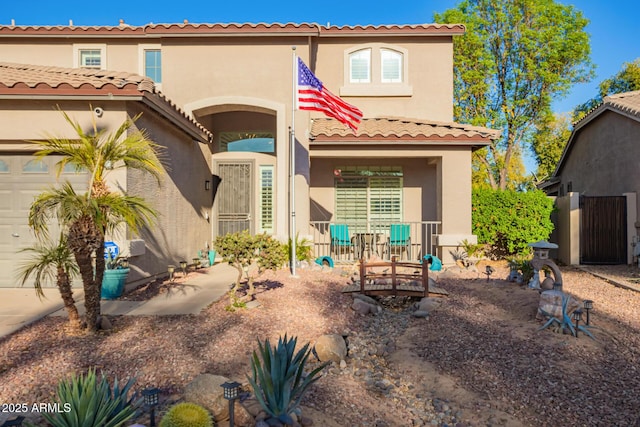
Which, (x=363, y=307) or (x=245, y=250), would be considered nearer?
(x=245, y=250)

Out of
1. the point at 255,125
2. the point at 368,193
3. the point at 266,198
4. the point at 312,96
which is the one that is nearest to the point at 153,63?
the point at 255,125

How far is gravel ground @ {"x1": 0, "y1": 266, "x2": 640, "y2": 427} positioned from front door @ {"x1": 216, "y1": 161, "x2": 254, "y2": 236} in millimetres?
5734

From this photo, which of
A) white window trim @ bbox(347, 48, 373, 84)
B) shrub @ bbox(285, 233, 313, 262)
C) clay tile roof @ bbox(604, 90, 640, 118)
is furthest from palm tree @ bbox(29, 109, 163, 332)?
clay tile roof @ bbox(604, 90, 640, 118)

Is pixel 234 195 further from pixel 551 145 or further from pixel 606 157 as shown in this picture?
pixel 551 145

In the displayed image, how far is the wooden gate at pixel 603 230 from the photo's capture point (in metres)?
11.7

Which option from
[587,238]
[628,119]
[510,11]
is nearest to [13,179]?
[587,238]

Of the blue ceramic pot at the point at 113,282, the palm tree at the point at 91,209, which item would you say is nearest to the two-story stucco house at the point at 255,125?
the blue ceramic pot at the point at 113,282

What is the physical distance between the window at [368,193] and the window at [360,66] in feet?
9.25

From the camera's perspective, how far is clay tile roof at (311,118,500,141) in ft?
34.4

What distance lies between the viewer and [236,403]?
3.23m

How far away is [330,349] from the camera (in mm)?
4676

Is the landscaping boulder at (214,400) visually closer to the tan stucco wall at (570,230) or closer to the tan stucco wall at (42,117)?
the tan stucco wall at (42,117)

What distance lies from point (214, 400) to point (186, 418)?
21.0 inches

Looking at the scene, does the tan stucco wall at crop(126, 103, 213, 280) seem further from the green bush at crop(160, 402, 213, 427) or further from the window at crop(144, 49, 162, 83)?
the green bush at crop(160, 402, 213, 427)
